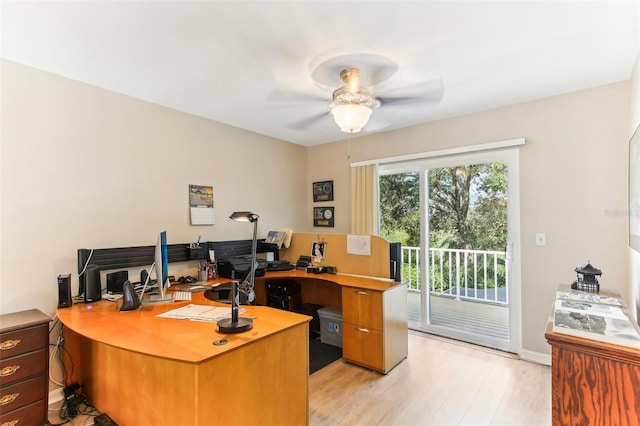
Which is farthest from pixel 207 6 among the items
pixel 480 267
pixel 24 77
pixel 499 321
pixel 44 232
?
pixel 499 321

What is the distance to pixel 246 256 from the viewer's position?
12.2 feet

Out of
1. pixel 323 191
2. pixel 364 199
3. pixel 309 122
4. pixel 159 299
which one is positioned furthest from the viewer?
pixel 323 191

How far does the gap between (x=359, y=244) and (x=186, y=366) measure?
7.25ft

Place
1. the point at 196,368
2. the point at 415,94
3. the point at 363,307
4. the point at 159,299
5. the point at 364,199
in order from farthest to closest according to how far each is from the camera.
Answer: the point at 364,199 → the point at 363,307 → the point at 415,94 → the point at 159,299 → the point at 196,368

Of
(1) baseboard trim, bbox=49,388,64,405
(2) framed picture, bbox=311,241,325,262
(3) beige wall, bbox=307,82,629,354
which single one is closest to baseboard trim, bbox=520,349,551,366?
(3) beige wall, bbox=307,82,629,354

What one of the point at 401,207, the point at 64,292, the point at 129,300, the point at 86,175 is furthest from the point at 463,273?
the point at 86,175

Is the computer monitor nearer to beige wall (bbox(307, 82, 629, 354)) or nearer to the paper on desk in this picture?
the paper on desk

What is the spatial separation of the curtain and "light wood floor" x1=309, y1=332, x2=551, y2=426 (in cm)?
163

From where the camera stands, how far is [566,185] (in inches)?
110

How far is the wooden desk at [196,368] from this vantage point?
→ 1.39 m

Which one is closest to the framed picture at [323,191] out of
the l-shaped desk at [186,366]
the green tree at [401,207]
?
the green tree at [401,207]

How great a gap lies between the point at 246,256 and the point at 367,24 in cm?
277

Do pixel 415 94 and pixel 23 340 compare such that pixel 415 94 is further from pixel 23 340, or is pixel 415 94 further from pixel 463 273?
pixel 23 340

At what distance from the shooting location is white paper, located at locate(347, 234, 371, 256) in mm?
3248
